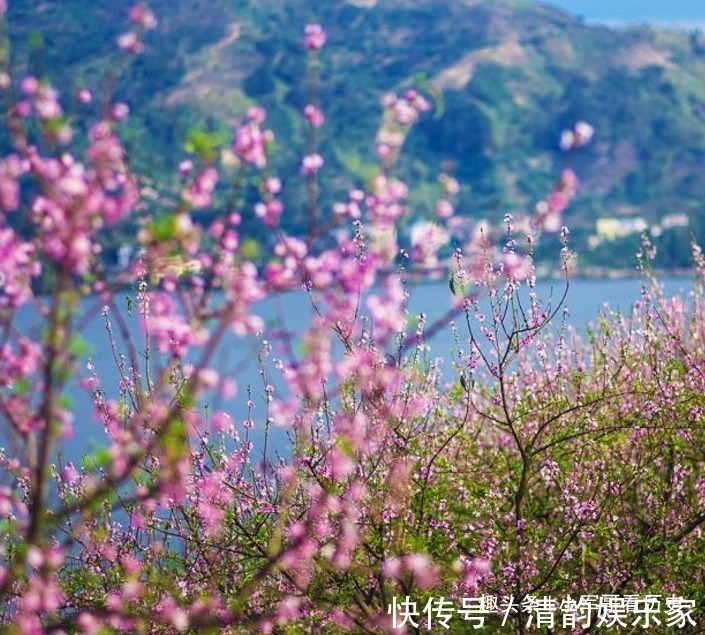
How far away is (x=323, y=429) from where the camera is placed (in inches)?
392

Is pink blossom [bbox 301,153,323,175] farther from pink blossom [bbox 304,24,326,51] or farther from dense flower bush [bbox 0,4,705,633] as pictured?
pink blossom [bbox 304,24,326,51]

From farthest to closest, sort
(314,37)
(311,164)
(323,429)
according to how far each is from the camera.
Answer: (323,429) < (311,164) < (314,37)

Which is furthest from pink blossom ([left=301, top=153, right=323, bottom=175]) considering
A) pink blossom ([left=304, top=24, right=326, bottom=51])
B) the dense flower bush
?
pink blossom ([left=304, top=24, right=326, bottom=51])

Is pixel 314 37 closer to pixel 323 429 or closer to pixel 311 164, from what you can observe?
pixel 311 164

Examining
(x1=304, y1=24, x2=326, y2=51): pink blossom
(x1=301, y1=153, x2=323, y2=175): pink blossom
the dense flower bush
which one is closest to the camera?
the dense flower bush

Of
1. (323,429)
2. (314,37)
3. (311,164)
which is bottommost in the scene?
(311,164)

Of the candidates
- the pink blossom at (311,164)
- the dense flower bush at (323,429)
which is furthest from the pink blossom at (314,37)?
the pink blossom at (311,164)

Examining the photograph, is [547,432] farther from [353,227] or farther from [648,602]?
[353,227]

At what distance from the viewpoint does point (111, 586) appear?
9.65 metres

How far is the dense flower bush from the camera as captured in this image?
13.3ft

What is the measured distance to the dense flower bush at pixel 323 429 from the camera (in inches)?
159

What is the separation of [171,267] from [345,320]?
11.5 feet

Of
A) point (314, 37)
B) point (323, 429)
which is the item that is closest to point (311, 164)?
point (314, 37)

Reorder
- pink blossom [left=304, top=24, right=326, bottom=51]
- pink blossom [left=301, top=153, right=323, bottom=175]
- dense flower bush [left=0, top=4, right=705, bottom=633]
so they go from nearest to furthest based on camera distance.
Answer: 1. dense flower bush [left=0, top=4, right=705, bottom=633]
2. pink blossom [left=304, top=24, right=326, bottom=51]
3. pink blossom [left=301, top=153, right=323, bottom=175]
